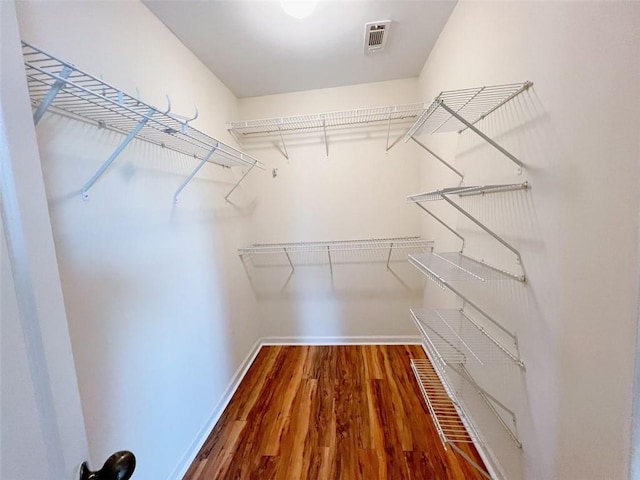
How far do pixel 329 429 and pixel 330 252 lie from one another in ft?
4.54

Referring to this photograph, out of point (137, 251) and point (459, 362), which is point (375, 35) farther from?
point (459, 362)

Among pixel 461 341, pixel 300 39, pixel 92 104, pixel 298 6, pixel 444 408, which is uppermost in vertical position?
pixel 300 39

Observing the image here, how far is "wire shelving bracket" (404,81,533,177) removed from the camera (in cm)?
99

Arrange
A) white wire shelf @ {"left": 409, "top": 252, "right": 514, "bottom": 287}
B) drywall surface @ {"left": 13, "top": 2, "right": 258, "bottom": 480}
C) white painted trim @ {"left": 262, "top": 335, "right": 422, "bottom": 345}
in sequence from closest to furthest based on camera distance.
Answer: drywall surface @ {"left": 13, "top": 2, "right": 258, "bottom": 480}, white wire shelf @ {"left": 409, "top": 252, "right": 514, "bottom": 287}, white painted trim @ {"left": 262, "top": 335, "right": 422, "bottom": 345}

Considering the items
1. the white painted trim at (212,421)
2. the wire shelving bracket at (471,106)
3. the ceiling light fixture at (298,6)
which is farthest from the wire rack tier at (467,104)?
the white painted trim at (212,421)

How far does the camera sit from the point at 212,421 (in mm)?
1735

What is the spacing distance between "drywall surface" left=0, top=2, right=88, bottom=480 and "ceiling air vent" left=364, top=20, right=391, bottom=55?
5.48ft

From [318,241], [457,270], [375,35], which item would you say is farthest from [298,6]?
[318,241]

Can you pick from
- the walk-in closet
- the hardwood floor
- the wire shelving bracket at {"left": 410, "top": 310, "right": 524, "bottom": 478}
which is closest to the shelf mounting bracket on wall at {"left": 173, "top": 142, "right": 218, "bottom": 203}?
the walk-in closet

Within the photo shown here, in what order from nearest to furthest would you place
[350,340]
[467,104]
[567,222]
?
[567,222]
[467,104]
[350,340]

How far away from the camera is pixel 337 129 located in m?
2.39

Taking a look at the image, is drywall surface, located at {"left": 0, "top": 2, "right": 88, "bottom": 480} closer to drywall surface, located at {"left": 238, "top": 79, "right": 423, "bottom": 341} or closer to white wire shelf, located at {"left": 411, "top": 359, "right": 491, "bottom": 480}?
white wire shelf, located at {"left": 411, "top": 359, "right": 491, "bottom": 480}

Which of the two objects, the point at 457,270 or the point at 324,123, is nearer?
the point at 457,270

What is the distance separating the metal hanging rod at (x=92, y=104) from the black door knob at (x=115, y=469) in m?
0.82
